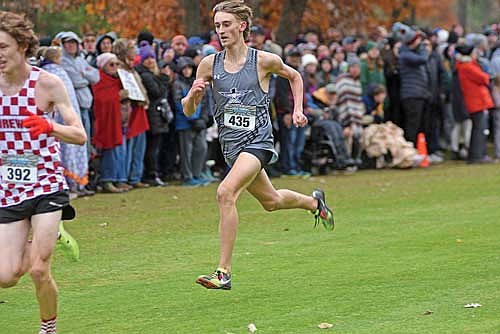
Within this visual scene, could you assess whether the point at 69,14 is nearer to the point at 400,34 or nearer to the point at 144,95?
the point at 400,34

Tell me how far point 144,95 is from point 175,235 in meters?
4.97

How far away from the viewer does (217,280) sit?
8719 millimetres

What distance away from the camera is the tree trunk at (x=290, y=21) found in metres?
26.2

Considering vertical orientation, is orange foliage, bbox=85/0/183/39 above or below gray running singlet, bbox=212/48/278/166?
below

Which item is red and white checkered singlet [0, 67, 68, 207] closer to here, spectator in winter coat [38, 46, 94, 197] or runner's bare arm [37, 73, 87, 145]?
runner's bare arm [37, 73, 87, 145]

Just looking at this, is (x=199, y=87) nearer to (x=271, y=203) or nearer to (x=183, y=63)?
(x=271, y=203)

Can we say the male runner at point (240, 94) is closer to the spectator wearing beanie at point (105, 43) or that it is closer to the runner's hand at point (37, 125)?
the runner's hand at point (37, 125)

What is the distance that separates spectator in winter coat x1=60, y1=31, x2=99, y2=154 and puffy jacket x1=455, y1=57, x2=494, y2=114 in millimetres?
8583

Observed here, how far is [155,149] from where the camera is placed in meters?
18.3

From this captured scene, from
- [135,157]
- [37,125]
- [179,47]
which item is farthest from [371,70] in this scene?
[37,125]

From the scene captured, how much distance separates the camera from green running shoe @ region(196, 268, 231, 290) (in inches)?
340

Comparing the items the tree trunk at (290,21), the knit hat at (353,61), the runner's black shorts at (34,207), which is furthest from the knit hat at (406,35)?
the runner's black shorts at (34,207)

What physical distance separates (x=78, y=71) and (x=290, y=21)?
10787mm

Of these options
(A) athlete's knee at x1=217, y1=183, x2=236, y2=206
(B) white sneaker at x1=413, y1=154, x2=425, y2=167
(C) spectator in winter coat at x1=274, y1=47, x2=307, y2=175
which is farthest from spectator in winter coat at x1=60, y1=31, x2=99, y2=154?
(A) athlete's knee at x1=217, y1=183, x2=236, y2=206
